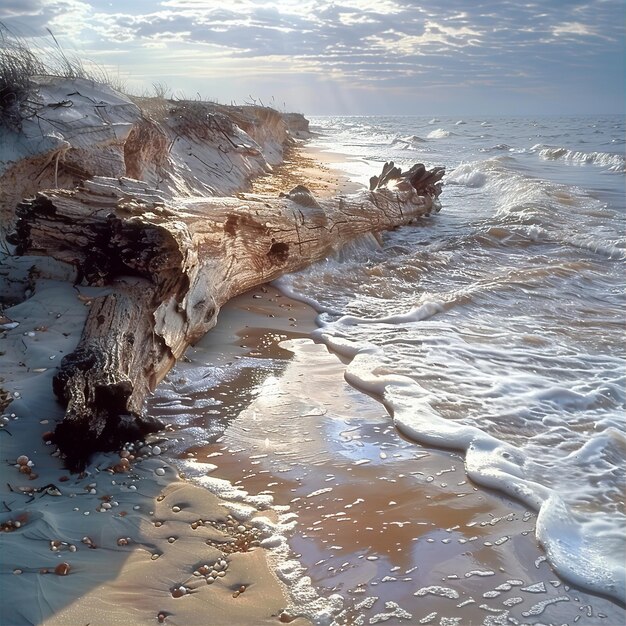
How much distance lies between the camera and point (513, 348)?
4.89 m

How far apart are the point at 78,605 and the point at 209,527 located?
2.25 feet

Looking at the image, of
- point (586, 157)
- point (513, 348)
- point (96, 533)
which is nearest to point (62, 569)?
point (96, 533)

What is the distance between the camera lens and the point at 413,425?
12.0ft

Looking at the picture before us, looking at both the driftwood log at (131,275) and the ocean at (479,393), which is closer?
the ocean at (479,393)

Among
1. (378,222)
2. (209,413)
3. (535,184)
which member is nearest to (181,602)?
(209,413)

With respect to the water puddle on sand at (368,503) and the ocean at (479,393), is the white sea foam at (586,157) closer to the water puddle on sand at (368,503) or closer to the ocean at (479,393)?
the ocean at (479,393)

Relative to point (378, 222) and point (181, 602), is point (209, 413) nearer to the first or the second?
point (181, 602)

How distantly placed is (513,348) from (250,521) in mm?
2991

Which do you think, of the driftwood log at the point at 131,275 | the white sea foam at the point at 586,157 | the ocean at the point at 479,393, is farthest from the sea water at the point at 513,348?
the white sea foam at the point at 586,157

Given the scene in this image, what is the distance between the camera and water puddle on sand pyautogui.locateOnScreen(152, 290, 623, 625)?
235 centimetres

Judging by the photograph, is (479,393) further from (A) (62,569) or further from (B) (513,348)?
(A) (62,569)

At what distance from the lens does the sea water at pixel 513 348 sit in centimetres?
304

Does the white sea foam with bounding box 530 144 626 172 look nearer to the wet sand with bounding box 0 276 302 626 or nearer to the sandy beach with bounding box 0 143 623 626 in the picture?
the sandy beach with bounding box 0 143 623 626

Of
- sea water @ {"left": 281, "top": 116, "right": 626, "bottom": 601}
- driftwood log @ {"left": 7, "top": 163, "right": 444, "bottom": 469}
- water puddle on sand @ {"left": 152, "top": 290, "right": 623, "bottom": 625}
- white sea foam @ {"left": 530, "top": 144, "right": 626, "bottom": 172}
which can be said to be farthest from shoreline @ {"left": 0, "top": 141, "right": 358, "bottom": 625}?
white sea foam @ {"left": 530, "top": 144, "right": 626, "bottom": 172}
